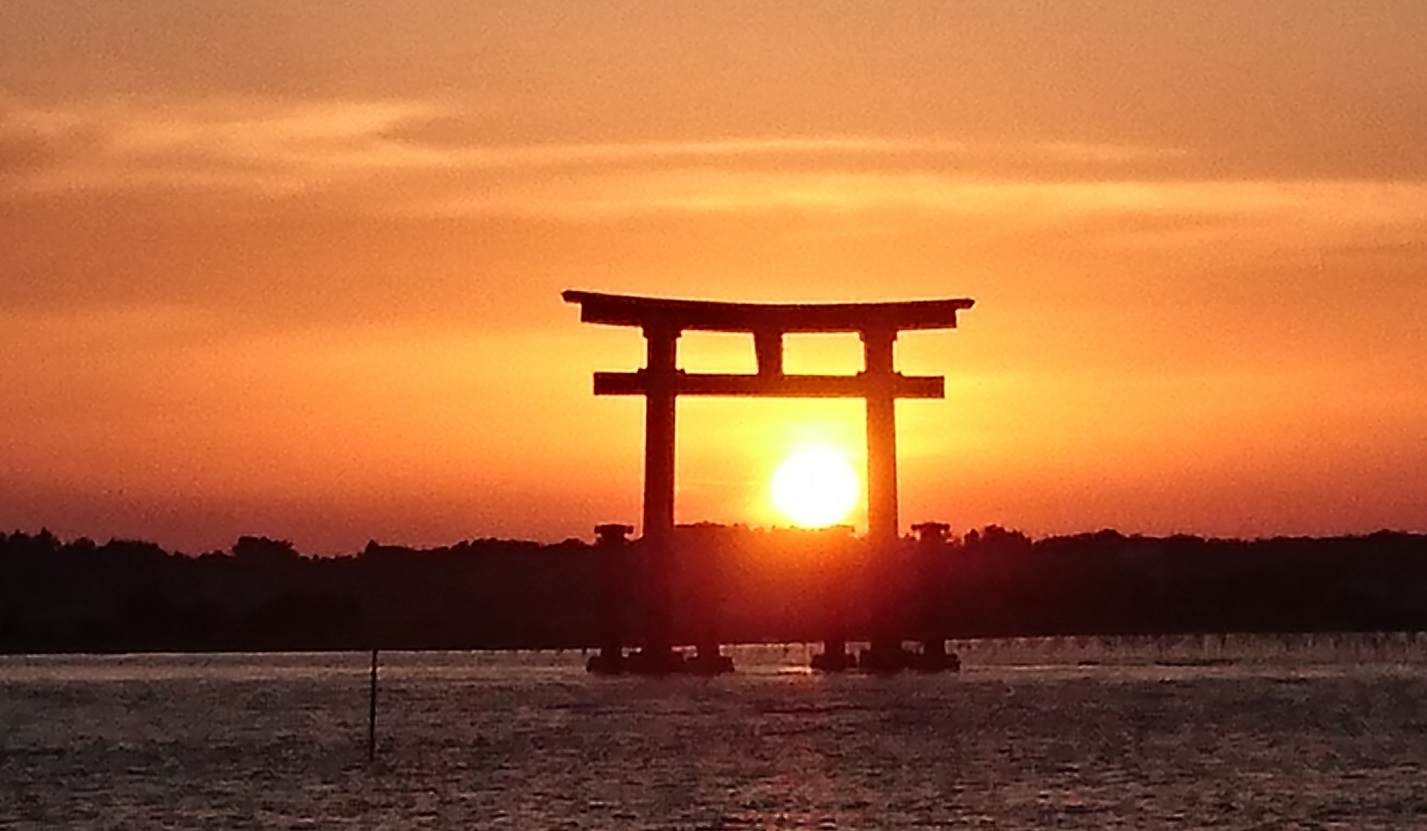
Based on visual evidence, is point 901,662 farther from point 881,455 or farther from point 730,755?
point 730,755

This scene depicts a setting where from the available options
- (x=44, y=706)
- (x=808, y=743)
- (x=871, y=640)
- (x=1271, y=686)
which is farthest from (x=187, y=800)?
(x=1271, y=686)

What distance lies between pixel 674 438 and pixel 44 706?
2056 centimetres

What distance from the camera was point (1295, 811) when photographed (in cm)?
4169

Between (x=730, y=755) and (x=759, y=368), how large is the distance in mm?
20131

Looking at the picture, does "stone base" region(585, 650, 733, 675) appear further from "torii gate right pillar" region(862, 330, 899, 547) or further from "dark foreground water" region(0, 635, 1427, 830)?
"torii gate right pillar" region(862, 330, 899, 547)

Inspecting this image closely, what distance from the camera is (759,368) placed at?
73688 millimetres

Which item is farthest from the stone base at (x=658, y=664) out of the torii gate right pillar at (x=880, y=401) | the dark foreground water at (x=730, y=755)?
the torii gate right pillar at (x=880, y=401)

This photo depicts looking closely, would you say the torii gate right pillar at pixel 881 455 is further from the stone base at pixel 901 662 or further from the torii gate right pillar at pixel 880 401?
the stone base at pixel 901 662

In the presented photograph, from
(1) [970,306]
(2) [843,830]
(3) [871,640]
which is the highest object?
(1) [970,306]

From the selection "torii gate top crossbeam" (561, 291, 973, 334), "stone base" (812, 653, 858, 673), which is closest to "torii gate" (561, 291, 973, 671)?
"torii gate top crossbeam" (561, 291, 973, 334)

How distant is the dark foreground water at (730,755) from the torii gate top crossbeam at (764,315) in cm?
960

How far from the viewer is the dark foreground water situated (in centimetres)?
4244

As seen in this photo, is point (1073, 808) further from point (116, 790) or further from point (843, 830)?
point (116, 790)

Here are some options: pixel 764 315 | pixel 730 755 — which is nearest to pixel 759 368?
pixel 764 315
